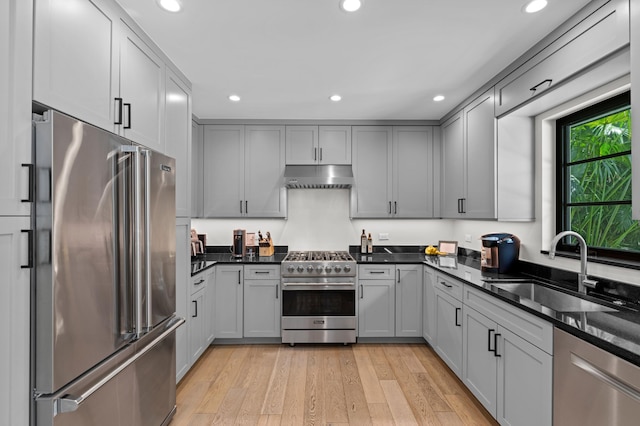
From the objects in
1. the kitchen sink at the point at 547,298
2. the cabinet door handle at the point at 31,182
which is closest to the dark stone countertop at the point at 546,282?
the kitchen sink at the point at 547,298

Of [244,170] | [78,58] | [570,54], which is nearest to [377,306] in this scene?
[244,170]

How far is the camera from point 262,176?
4.00 metres

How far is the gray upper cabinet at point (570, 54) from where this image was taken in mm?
1642

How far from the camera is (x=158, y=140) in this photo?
2.27 m

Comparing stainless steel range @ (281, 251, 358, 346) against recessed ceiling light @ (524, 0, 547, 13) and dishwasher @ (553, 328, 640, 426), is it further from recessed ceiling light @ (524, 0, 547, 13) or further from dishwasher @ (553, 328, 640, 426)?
recessed ceiling light @ (524, 0, 547, 13)

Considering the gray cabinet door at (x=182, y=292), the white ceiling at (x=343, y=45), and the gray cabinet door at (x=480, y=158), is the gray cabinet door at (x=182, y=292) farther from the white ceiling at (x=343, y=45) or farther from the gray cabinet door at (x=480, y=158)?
the gray cabinet door at (x=480, y=158)

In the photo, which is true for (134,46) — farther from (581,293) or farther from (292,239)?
(581,293)

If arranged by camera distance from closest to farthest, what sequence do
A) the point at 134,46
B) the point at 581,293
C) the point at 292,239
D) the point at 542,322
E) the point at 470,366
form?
the point at 542,322 → the point at 134,46 → the point at 581,293 → the point at 470,366 → the point at 292,239

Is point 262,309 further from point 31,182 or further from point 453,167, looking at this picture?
point 31,182

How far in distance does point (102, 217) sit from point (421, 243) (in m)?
3.63

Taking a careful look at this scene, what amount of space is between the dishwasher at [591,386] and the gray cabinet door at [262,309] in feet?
8.41

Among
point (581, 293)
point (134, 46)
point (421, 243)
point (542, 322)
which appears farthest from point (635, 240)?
point (134, 46)

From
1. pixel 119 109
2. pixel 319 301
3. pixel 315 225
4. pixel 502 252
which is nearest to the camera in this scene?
pixel 119 109

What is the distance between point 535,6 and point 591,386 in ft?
6.13
